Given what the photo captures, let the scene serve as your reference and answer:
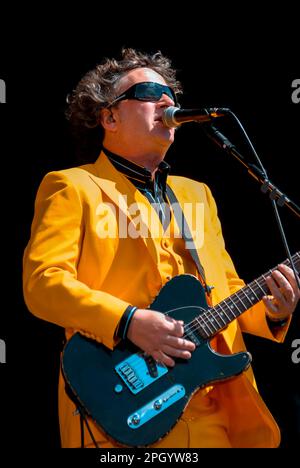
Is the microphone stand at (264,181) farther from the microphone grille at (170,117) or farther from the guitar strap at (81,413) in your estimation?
the guitar strap at (81,413)

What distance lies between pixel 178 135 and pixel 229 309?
1.53m

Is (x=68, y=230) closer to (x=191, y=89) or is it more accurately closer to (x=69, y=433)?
(x=69, y=433)

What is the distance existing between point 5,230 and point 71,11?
1.16 m

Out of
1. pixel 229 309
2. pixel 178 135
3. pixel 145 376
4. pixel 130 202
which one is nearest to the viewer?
pixel 145 376

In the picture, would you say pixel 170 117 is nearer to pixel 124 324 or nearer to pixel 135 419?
pixel 124 324

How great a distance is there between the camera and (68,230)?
277 centimetres

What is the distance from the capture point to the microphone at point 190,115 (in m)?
2.59

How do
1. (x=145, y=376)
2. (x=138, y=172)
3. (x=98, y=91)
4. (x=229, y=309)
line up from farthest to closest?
(x=98, y=91) < (x=138, y=172) < (x=229, y=309) < (x=145, y=376)

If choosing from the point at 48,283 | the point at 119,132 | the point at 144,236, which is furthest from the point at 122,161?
the point at 48,283

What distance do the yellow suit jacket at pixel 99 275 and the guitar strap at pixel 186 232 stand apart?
35mm

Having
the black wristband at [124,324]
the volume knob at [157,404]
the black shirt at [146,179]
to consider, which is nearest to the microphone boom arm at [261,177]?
the black shirt at [146,179]

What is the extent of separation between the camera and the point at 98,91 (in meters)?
3.35

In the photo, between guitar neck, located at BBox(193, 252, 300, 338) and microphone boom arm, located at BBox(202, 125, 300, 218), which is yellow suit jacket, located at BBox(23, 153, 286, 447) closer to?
guitar neck, located at BBox(193, 252, 300, 338)

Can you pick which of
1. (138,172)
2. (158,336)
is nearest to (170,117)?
(138,172)
